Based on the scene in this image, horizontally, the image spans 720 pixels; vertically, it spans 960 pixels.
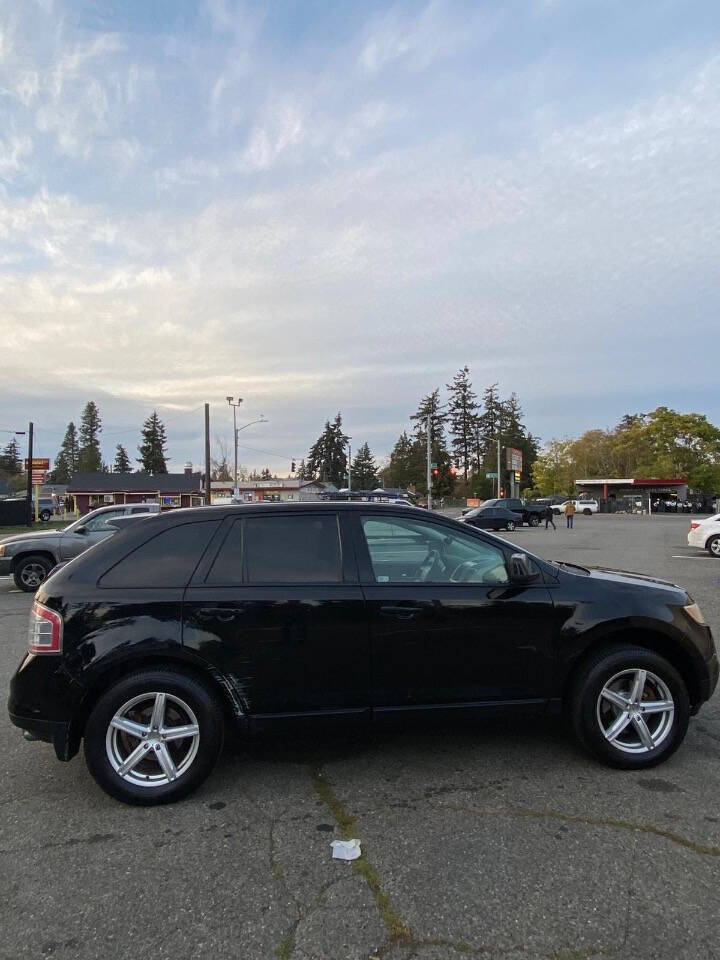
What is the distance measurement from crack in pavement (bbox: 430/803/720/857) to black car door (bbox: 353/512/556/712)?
582 mm

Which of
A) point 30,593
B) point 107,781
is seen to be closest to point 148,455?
point 30,593

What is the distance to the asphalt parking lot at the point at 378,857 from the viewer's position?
2449mm

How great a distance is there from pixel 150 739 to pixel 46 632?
0.82 meters

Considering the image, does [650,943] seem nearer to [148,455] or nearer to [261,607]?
[261,607]

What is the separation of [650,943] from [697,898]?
40 cm

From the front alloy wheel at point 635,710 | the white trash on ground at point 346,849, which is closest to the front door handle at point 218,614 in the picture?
the white trash on ground at point 346,849

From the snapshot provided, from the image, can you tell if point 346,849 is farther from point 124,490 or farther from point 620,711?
point 124,490

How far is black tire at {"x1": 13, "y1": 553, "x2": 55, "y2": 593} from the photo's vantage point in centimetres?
1152

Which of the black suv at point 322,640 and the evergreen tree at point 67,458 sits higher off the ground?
the evergreen tree at point 67,458

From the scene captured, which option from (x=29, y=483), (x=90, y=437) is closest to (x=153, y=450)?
(x=90, y=437)

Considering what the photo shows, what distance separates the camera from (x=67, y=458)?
141 meters

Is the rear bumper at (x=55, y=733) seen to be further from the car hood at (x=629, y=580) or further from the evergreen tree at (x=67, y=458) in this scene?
the evergreen tree at (x=67, y=458)

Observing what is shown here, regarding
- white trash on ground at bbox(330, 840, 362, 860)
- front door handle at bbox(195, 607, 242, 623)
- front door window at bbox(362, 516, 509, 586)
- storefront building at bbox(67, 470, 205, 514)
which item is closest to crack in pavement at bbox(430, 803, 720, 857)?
white trash on ground at bbox(330, 840, 362, 860)

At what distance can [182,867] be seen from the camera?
2918mm
